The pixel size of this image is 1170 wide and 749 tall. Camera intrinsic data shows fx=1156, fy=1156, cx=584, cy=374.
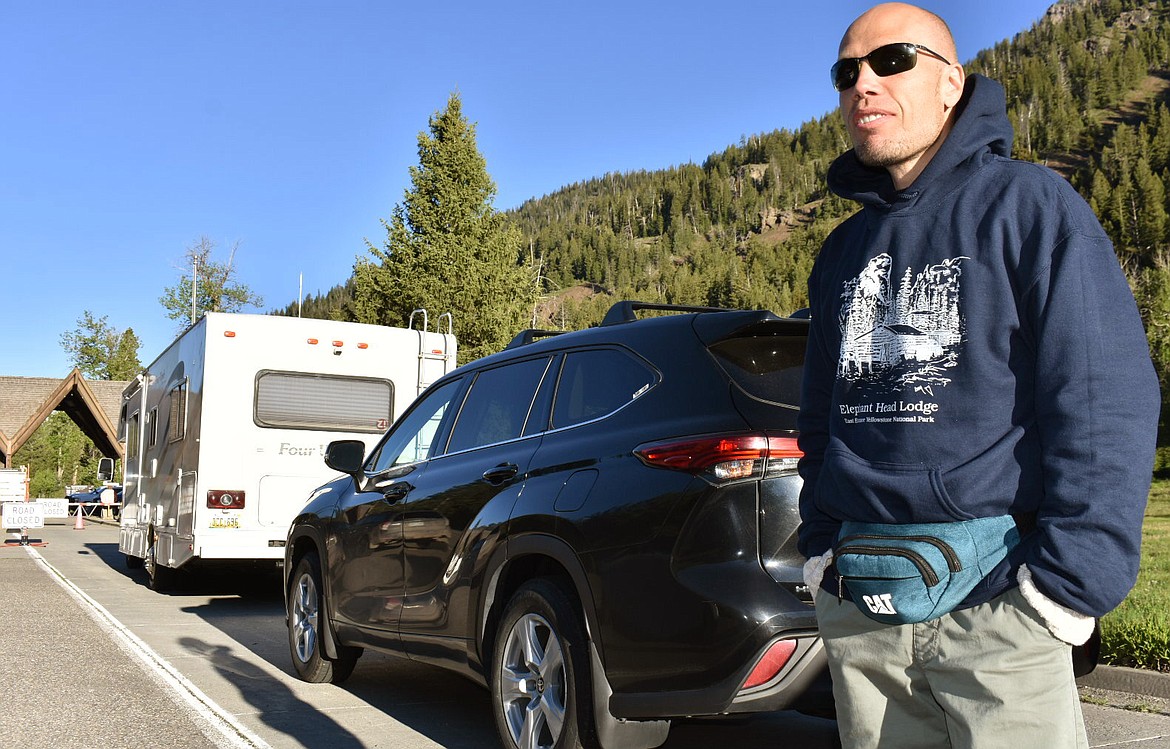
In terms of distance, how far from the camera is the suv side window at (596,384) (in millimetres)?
4527

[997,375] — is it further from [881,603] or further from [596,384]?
[596,384]

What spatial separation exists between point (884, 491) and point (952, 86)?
0.81m

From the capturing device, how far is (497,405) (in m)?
5.55

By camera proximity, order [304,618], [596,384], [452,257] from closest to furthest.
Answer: [596,384]
[304,618]
[452,257]

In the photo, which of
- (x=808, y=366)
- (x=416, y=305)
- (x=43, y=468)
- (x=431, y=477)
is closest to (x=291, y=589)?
(x=431, y=477)

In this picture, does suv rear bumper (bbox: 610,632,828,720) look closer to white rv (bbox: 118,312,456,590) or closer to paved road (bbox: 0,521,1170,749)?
paved road (bbox: 0,521,1170,749)

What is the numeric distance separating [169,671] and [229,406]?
4.35m

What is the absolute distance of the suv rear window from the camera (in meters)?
4.13

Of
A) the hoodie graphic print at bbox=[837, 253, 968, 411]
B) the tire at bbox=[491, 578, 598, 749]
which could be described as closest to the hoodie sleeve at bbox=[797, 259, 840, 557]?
the hoodie graphic print at bbox=[837, 253, 968, 411]

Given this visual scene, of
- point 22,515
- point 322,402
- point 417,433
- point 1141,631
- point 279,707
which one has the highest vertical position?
point 322,402

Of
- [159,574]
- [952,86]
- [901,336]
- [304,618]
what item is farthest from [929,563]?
[159,574]

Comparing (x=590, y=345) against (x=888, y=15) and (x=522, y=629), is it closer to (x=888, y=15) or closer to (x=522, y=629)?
(x=522, y=629)

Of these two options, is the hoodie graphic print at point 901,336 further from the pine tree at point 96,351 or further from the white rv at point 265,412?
the pine tree at point 96,351

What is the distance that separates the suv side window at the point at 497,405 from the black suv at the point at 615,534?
13mm
